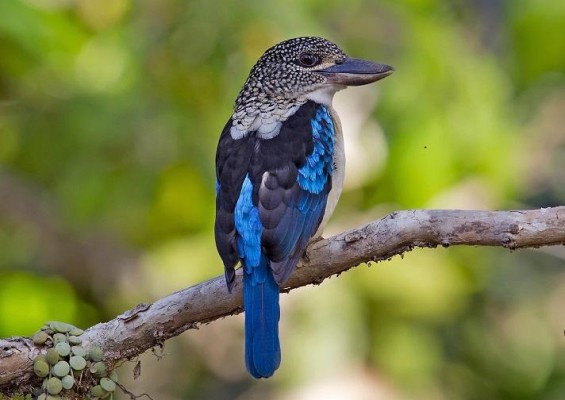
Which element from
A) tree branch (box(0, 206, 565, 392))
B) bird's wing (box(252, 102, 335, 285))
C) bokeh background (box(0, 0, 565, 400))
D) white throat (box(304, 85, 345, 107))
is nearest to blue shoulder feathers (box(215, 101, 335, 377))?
bird's wing (box(252, 102, 335, 285))

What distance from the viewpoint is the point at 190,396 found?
6.78 m

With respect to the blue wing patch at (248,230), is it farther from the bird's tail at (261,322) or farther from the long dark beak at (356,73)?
the long dark beak at (356,73)

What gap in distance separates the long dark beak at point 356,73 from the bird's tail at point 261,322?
1154 millimetres

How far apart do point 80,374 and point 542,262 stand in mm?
3945

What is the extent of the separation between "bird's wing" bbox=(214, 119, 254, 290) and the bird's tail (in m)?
0.09

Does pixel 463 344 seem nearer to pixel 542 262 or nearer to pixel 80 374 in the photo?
pixel 542 262

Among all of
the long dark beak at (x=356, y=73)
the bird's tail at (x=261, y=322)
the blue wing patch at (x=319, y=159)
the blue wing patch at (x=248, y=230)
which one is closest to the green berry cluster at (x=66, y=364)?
the bird's tail at (x=261, y=322)

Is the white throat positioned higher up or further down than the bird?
higher up

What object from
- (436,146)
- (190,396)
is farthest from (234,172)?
(190,396)

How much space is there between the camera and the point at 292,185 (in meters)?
4.25

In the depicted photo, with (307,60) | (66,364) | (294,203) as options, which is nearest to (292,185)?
(294,203)

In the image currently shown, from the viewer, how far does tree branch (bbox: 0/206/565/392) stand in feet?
12.0

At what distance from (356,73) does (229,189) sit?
92cm

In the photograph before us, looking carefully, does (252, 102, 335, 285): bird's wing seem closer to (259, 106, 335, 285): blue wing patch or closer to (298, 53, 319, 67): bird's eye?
(259, 106, 335, 285): blue wing patch
